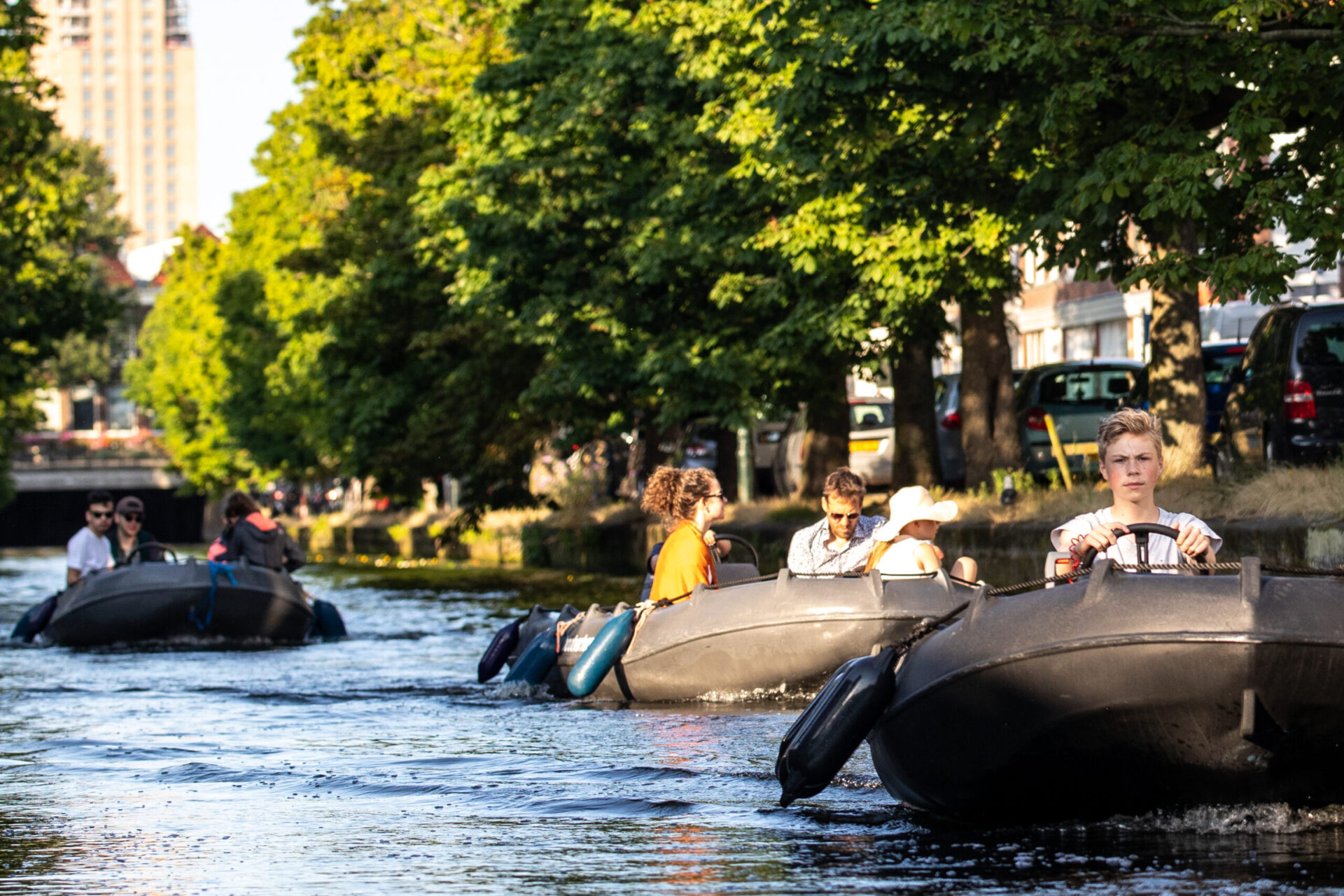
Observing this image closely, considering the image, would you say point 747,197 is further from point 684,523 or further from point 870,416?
point 684,523

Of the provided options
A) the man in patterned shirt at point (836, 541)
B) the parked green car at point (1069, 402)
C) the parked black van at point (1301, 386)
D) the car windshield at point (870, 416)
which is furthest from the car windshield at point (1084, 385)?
the man in patterned shirt at point (836, 541)

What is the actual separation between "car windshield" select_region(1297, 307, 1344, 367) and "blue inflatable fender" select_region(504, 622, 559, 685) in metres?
7.69

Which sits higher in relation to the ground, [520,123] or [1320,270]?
[520,123]

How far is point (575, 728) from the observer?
12.4 metres

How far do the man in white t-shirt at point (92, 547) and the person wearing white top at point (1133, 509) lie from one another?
44.2ft

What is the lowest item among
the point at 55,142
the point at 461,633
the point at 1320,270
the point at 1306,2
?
the point at 461,633

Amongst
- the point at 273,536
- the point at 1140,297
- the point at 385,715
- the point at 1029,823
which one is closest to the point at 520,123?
the point at 273,536

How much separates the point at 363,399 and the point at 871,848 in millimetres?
33636

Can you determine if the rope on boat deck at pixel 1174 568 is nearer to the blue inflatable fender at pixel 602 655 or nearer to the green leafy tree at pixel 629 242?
the blue inflatable fender at pixel 602 655

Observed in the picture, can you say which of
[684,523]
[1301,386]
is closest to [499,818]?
[684,523]

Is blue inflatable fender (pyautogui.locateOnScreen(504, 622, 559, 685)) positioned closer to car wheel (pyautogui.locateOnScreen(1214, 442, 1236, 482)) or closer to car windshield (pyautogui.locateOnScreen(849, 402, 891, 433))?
car wheel (pyautogui.locateOnScreen(1214, 442, 1236, 482))

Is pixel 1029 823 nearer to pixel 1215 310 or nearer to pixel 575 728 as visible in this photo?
pixel 575 728

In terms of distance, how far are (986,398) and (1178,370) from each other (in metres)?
4.29

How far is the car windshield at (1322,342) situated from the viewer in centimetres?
1934
